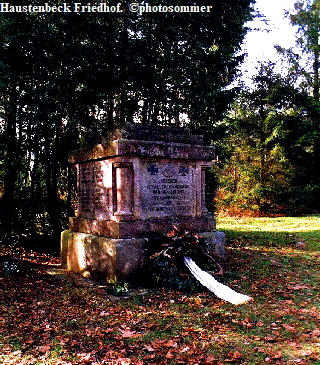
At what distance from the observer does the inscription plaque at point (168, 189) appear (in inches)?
270

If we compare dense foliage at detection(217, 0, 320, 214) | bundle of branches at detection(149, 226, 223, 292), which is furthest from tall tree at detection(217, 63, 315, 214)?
bundle of branches at detection(149, 226, 223, 292)

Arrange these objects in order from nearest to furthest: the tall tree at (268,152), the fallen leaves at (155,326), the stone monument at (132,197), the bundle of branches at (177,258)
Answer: the fallen leaves at (155,326) → the bundle of branches at (177,258) → the stone monument at (132,197) → the tall tree at (268,152)

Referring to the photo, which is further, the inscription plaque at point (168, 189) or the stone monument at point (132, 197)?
the inscription plaque at point (168, 189)

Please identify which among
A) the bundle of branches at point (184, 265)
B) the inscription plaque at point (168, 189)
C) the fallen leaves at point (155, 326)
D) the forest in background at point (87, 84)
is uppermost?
the forest in background at point (87, 84)

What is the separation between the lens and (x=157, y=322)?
4.57m

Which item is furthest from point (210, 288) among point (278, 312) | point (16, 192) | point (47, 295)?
point (16, 192)

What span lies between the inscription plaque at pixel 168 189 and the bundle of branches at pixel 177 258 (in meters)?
0.47

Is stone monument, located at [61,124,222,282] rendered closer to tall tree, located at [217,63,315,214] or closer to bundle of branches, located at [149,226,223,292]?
bundle of branches, located at [149,226,223,292]

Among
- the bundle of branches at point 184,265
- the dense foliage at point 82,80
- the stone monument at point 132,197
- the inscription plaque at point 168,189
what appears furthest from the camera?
the dense foliage at point 82,80

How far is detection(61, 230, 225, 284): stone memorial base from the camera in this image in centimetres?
625

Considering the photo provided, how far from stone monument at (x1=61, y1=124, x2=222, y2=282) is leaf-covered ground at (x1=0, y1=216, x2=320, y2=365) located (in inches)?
23.1

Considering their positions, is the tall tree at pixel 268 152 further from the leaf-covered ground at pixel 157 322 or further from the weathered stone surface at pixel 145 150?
the leaf-covered ground at pixel 157 322

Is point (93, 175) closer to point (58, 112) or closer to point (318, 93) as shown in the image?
point (58, 112)

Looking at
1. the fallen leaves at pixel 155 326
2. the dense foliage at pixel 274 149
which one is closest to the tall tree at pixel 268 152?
the dense foliage at pixel 274 149
